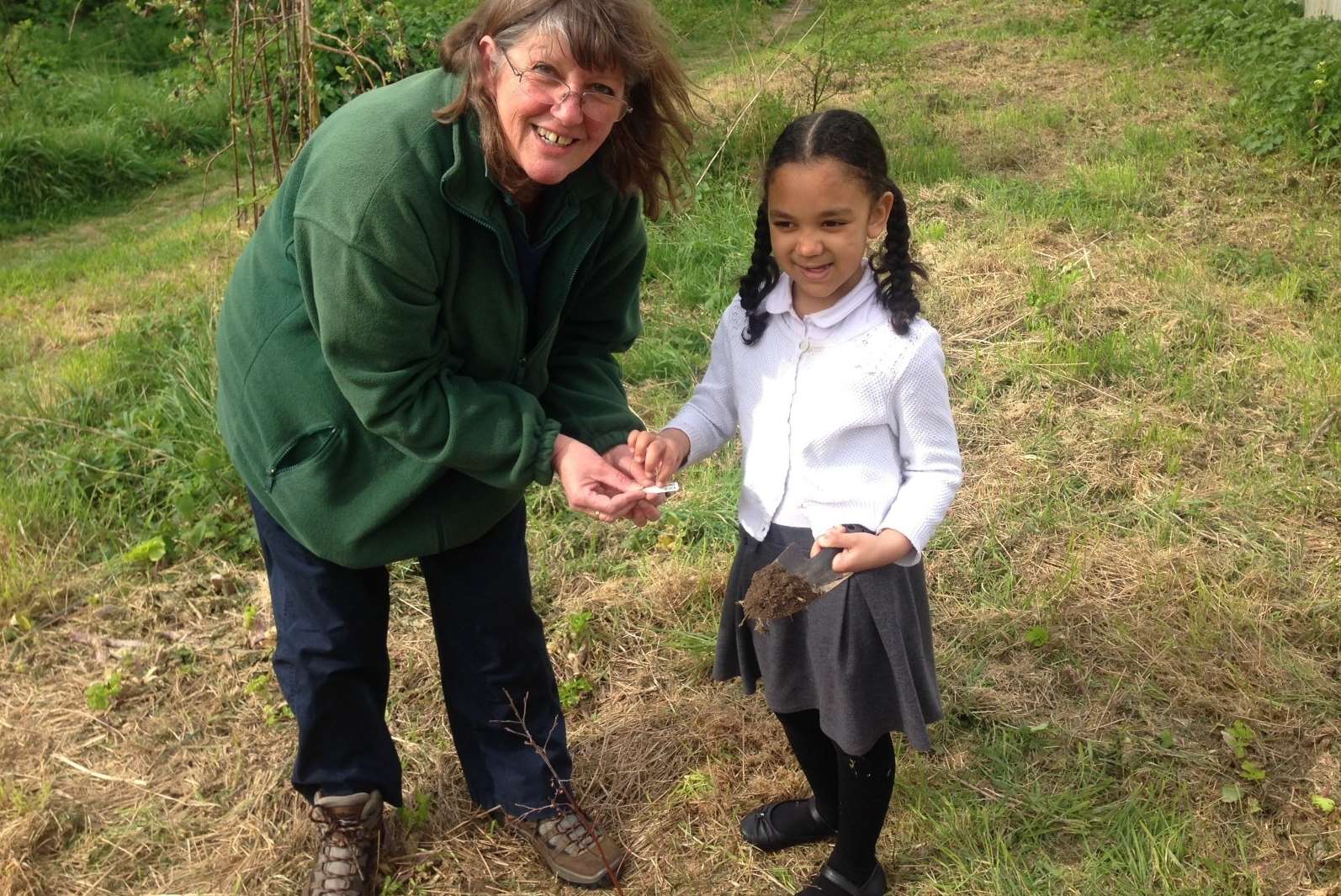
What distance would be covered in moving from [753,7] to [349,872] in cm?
617

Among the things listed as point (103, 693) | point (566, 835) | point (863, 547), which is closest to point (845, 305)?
point (863, 547)

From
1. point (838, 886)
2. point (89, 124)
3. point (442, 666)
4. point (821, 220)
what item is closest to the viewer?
point (821, 220)

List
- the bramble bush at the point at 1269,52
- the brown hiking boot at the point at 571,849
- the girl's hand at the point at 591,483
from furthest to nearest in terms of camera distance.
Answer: the bramble bush at the point at 1269,52
the brown hiking boot at the point at 571,849
the girl's hand at the point at 591,483

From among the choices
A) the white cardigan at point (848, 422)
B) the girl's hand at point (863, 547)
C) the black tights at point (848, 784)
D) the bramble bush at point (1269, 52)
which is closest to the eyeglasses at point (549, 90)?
the white cardigan at point (848, 422)

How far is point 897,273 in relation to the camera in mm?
1887

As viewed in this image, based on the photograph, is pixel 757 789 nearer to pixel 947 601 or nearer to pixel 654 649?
pixel 654 649

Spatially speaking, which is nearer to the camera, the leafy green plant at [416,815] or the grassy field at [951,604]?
the grassy field at [951,604]

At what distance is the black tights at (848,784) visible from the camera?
2090mm

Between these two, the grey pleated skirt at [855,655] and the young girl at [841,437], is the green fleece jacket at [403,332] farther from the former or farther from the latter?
the grey pleated skirt at [855,655]

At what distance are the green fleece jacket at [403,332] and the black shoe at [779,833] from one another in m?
0.89

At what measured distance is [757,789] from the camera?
8.48 ft

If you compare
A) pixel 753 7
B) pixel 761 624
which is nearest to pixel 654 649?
pixel 761 624

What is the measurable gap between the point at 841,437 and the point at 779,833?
0.99m

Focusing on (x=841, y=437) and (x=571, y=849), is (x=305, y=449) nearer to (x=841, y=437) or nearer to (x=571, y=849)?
(x=841, y=437)
